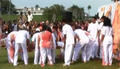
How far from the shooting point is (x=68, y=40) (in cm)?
1312

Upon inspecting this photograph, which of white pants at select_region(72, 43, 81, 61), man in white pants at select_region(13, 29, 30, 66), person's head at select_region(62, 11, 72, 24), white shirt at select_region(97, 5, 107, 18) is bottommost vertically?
white pants at select_region(72, 43, 81, 61)

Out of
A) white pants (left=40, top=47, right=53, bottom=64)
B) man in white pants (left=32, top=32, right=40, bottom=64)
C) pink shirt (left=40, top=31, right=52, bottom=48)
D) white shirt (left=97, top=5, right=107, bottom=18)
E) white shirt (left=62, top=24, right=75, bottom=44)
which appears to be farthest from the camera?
white shirt (left=97, top=5, right=107, bottom=18)

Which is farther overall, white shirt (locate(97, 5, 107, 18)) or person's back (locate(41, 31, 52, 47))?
white shirt (locate(97, 5, 107, 18))

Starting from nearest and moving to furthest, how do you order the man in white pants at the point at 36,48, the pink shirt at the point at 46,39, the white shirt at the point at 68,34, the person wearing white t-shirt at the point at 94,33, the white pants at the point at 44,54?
the white shirt at the point at 68,34 → the pink shirt at the point at 46,39 → the white pants at the point at 44,54 → the man in white pants at the point at 36,48 → the person wearing white t-shirt at the point at 94,33

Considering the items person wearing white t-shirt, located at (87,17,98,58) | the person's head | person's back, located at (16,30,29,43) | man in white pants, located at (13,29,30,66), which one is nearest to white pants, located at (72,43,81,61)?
person wearing white t-shirt, located at (87,17,98,58)

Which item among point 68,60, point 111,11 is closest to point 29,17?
point 111,11

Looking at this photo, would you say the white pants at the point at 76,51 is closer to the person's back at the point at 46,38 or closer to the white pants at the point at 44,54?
the white pants at the point at 44,54

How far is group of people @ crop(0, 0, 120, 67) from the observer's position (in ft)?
43.6

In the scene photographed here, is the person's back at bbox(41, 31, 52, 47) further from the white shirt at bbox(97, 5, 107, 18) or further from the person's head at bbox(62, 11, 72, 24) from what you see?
the white shirt at bbox(97, 5, 107, 18)

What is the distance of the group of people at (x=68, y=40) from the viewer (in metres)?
13.3

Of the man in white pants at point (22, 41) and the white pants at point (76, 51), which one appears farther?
the white pants at point (76, 51)

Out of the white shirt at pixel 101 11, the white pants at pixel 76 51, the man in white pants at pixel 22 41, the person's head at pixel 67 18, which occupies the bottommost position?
the white pants at pixel 76 51

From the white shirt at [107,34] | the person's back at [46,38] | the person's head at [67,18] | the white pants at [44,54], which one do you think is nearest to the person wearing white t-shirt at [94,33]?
the white shirt at [107,34]

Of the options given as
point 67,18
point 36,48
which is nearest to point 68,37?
point 67,18
